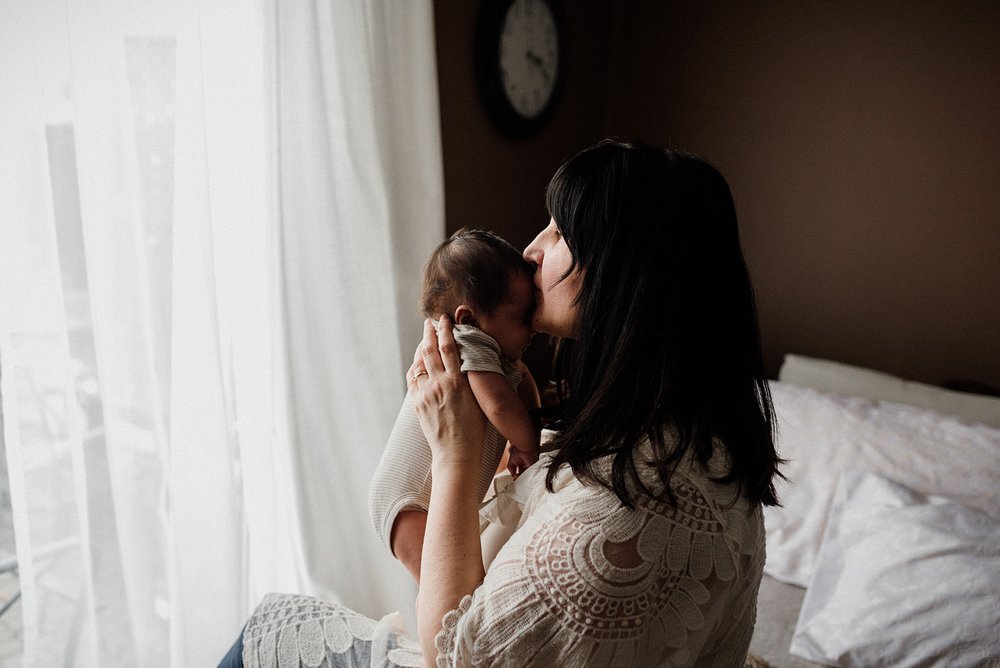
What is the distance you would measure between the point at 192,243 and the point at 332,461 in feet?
2.20

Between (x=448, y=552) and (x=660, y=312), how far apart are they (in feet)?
1.43

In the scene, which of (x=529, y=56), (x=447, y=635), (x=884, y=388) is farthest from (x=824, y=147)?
(x=447, y=635)

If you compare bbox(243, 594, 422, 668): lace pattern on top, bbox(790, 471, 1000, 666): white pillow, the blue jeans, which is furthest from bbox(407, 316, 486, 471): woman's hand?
bbox(790, 471, 1000, 666): white pillow

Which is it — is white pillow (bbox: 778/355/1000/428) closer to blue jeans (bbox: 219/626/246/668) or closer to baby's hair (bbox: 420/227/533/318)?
baby's hair (bbox: 420/227/533/318)

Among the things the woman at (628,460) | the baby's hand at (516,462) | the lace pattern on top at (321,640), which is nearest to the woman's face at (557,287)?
the woman at (628,460)

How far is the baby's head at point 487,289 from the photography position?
3.95 ft

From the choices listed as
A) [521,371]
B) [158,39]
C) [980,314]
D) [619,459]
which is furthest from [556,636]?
[980,314]

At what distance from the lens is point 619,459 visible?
0.86m

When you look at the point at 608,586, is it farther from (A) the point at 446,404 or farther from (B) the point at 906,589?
(B) the point at 906,589

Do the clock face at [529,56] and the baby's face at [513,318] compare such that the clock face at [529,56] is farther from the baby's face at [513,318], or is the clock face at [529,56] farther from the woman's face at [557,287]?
the woman's face at [557,287]

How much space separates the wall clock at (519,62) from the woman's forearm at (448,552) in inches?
61.6

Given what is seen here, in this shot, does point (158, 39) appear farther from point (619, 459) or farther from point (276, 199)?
point (619, 459)

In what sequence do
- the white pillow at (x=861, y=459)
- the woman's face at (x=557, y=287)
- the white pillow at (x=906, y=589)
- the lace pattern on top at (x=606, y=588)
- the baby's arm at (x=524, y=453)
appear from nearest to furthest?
the lace pattern on top at (x=606, y=588) < the woman's face at (x=557, y=287) < the baby's arm at (x=524, y=453) < the white pillow at (x=906, y=589) < the white pillow at (x=861, y=459)

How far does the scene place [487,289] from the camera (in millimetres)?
1200
